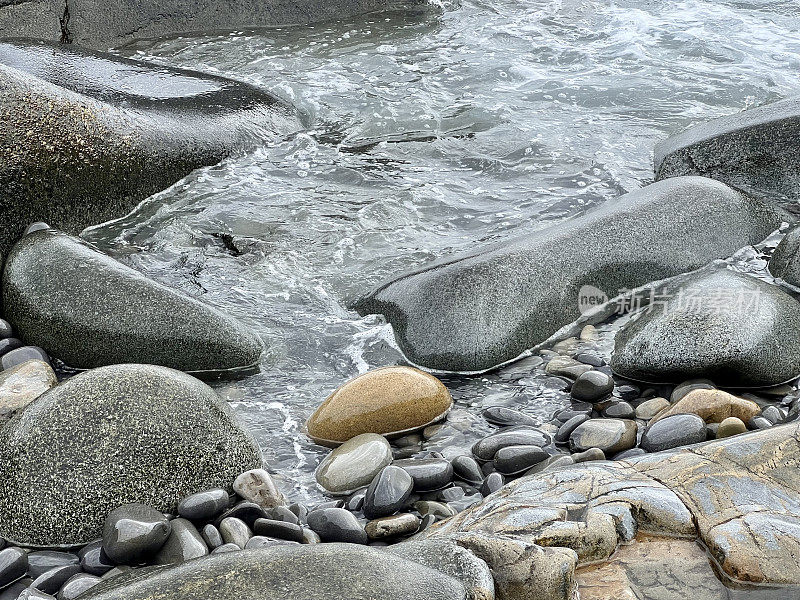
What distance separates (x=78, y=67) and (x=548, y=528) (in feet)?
19.5

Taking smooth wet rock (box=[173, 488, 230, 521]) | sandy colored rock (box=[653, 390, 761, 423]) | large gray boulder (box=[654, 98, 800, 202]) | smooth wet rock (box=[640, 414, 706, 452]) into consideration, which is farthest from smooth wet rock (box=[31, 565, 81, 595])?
large gray boulder (box=[654, 98, 800, 202])

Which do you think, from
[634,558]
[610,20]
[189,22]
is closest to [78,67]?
[189,22]

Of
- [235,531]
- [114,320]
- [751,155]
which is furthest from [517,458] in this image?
[751,155]

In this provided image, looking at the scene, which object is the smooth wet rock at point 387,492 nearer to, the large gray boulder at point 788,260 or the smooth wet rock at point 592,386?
the smooth wet rock at point 592,386

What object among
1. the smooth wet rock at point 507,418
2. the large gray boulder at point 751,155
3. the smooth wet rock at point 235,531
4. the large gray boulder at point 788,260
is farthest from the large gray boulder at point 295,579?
the large gray boulder at point 751,155

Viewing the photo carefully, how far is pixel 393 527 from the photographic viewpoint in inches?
116

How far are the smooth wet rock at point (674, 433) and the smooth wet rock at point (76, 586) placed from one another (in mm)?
2019

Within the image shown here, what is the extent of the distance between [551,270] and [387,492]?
5.75 ft

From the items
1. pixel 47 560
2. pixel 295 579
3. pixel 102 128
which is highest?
pixel 102 128

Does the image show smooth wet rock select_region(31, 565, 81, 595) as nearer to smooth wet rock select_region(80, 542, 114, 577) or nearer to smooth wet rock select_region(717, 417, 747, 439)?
smooth wet rock select_region(80, 542, 114, 577)

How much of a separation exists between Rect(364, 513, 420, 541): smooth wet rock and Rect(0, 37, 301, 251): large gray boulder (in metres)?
3.06

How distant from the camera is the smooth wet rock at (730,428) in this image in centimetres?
329

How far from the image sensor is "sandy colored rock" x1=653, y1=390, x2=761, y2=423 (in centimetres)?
344

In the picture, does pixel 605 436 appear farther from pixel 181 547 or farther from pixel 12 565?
pixel 12 565
